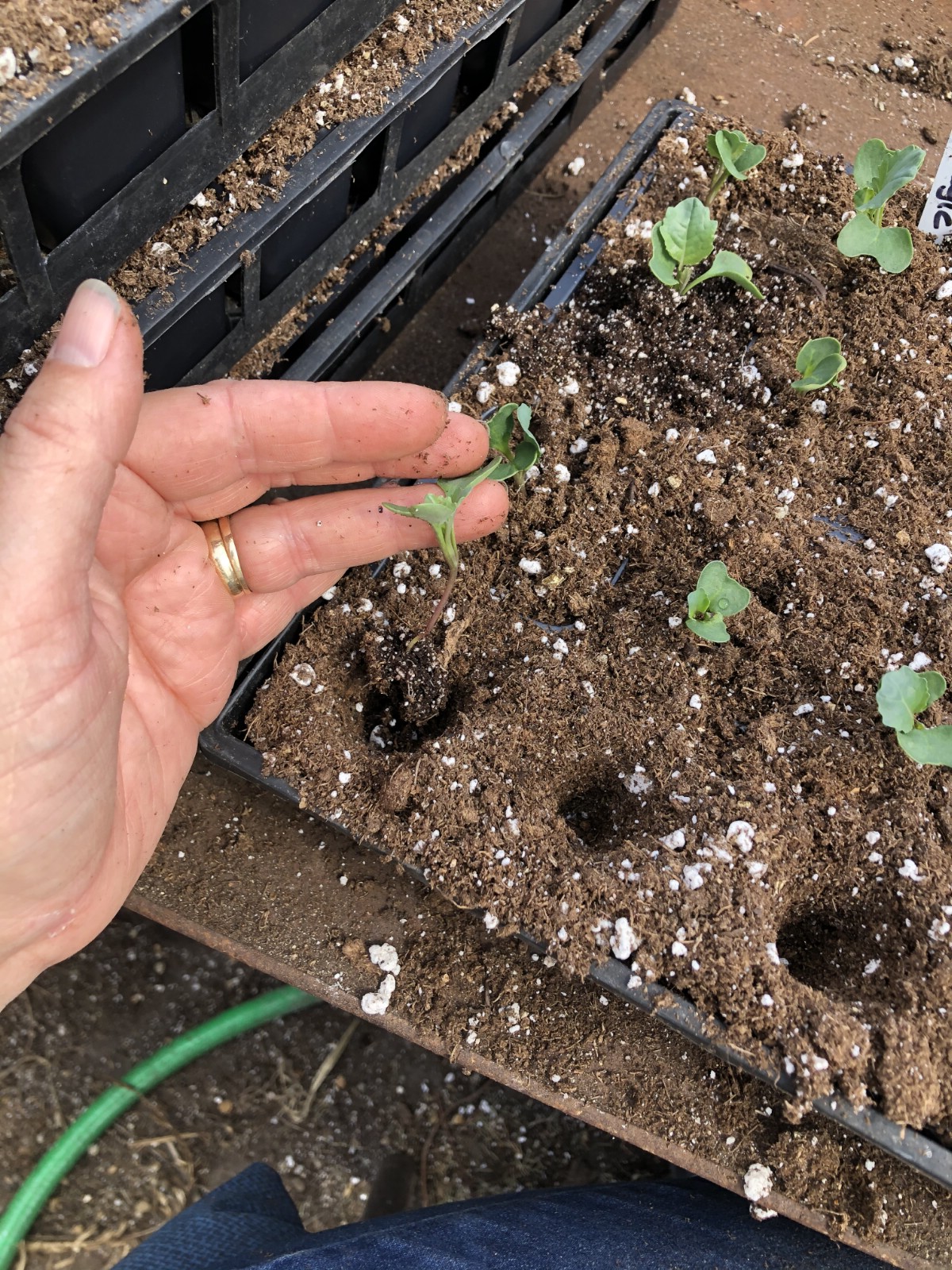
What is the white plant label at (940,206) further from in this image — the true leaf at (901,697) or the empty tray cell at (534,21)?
the true leaf at (901,697)

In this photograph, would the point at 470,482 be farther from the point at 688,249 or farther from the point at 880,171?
the point at 880,171

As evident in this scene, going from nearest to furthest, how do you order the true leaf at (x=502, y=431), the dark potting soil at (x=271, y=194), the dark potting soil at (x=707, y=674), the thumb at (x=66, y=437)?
the thumb at (x=66, y=437) < the dark potting soil at (x=707, y=674) < the dark potting soil at (x=271, y=194) < the true leaf at (x=502, y=431)

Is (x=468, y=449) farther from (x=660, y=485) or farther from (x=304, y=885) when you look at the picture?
(x=304, y=885)

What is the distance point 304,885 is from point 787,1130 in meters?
0.63

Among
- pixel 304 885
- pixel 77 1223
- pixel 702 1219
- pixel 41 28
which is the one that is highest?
pixel 41 28

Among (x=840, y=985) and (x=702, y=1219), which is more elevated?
(x=840, y=985)

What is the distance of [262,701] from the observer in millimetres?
1160

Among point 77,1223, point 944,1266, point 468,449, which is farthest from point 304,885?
point 77,1223

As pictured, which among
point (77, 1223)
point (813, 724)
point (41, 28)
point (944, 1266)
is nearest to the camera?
point (41, 28)

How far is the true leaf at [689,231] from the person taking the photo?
1.34 m

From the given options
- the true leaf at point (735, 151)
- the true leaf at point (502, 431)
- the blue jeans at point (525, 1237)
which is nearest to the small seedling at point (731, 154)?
the true leaf at point (735, 151)

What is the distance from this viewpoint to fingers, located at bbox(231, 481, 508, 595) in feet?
3.84

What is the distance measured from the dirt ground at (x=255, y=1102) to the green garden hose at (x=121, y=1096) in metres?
0.04

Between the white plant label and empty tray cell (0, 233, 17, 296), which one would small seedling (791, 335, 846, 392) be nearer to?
the white plant label
